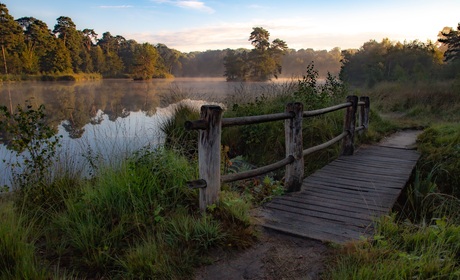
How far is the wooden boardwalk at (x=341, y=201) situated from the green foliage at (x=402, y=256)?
12.0 inches

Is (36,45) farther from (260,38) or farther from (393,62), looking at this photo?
(393,62)

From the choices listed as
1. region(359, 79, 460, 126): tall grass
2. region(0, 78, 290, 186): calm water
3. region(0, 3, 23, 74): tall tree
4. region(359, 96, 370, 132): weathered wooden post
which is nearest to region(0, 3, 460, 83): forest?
region(0, 3, 23, 74): tall tree

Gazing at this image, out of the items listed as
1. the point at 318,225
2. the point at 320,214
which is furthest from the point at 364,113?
the point at 318,225

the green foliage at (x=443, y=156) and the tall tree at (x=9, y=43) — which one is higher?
the tall tree at (x=9, y=43)

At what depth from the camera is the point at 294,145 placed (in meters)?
4.35

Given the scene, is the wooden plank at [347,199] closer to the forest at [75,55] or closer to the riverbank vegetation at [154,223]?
the riverbank vegetation at [154,223]

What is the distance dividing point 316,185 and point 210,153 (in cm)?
216

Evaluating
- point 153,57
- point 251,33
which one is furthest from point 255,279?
point 153,57

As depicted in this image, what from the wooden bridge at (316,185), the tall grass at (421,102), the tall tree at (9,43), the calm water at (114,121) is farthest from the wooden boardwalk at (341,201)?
the tall tree at (9,43)

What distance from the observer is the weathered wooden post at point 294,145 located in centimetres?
428

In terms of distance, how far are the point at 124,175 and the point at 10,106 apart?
57.6 ft

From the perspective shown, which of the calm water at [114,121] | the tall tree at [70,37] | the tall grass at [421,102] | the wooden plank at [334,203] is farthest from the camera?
the tall tree at [70,37]

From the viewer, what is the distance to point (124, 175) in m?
3.77

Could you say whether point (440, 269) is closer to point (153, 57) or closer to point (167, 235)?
point (167, 235)
